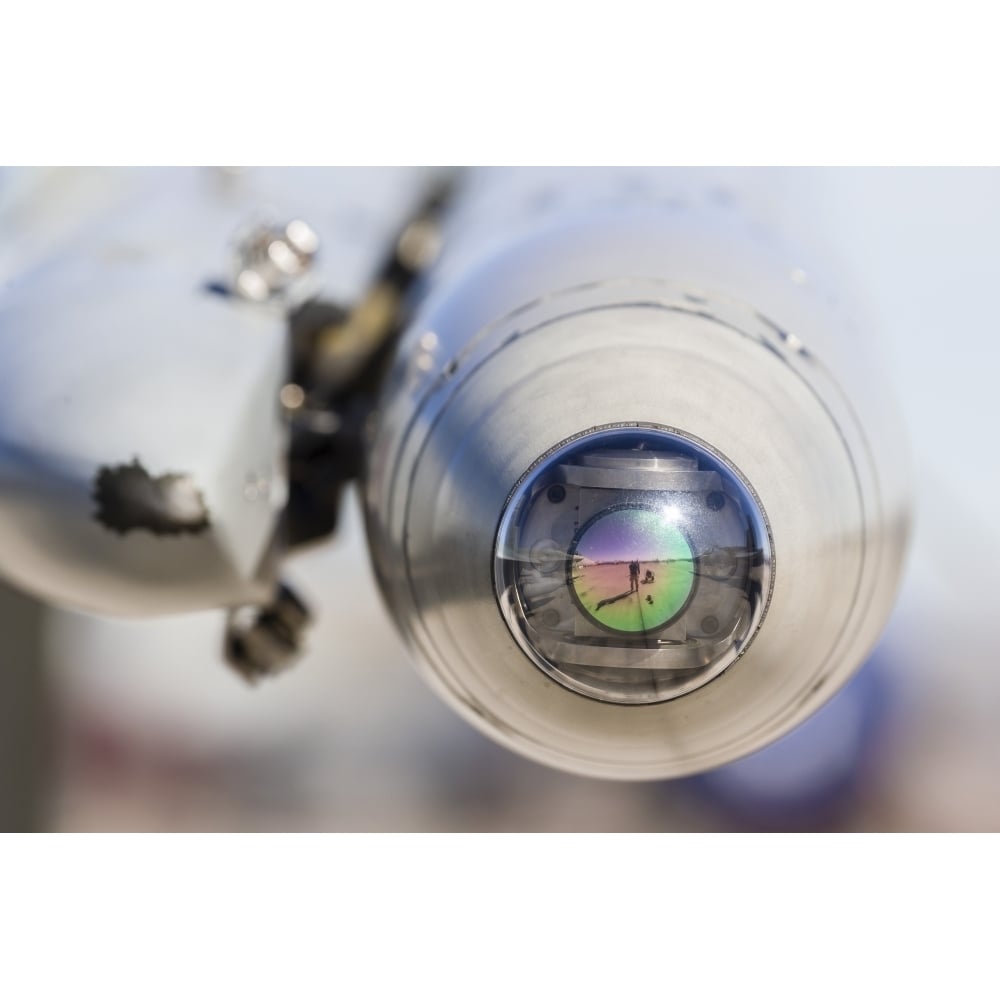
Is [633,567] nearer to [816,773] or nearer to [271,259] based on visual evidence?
[271,259]

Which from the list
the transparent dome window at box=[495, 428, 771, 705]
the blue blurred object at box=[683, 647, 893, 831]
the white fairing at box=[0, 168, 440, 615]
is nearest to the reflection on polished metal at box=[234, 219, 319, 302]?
the white fairing at box=[0, 168, 440, 615]

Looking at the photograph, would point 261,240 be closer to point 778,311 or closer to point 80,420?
point 80,420

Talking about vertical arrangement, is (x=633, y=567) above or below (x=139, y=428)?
below

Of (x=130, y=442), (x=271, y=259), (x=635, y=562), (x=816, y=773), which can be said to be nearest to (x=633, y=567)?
(x=635, y=562)

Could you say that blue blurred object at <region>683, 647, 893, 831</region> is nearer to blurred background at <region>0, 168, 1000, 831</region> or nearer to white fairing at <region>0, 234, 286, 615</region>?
blurred background at <region>0, 168, 1000, 831</region>

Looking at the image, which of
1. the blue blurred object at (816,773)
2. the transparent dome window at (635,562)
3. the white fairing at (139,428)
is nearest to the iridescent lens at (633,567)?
the transparent dome window at (635,562)

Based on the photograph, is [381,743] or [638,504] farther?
[381,743]

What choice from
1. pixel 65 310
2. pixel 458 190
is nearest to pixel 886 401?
pixel 65 310

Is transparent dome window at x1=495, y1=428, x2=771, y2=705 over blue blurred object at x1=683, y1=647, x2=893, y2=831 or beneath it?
beneath
